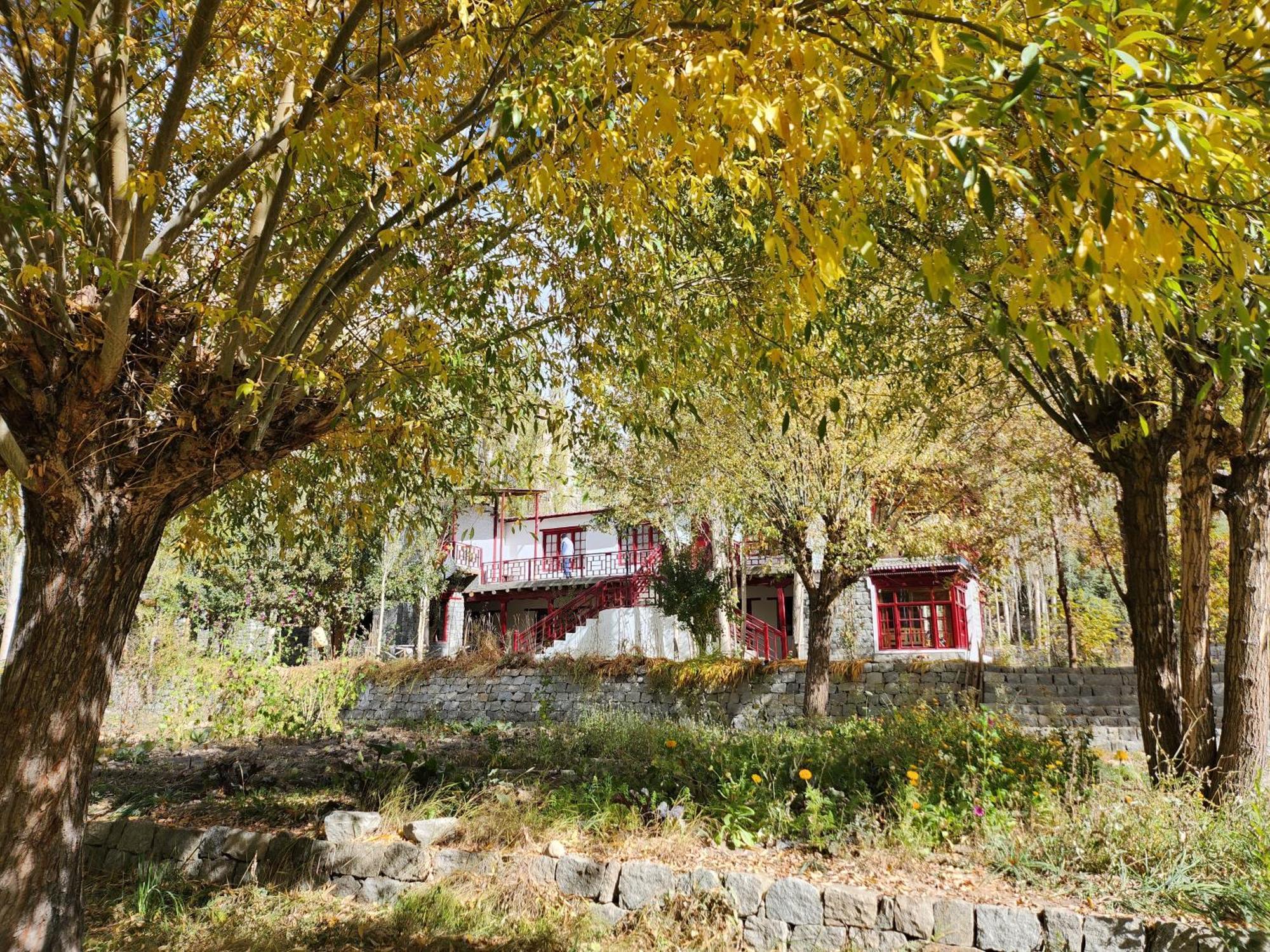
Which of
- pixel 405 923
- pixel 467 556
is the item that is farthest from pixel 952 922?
pixel 467 556

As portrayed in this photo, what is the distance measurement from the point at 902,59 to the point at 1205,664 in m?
5.01

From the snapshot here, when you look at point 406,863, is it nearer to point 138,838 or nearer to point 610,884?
point 610,884

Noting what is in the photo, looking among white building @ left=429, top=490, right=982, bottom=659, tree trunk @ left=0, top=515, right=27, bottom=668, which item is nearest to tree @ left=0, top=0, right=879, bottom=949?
white building @ left=429, top=490, right=982, bottom=659

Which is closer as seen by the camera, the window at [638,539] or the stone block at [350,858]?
the stone block at [350,858]

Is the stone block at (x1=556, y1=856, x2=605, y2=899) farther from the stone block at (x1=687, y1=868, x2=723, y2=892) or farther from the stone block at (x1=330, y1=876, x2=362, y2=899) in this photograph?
the stone block at (x1=330, y1=876, x2=362, y2=899)

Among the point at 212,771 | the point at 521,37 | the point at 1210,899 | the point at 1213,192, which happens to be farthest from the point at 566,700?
the point at 1213,192

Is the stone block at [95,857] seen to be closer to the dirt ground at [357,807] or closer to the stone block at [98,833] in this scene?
the stone block at [98,833]

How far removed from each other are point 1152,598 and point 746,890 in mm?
3544

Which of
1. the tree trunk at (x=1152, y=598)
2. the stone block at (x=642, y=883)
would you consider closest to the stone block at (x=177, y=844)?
the stone block at (x=642, y=883)

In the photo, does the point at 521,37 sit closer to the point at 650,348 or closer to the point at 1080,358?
the point at 650,348

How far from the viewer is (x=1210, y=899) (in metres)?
4.01

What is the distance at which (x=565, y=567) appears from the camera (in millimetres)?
26891

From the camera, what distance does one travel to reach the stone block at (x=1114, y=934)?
12.7ft

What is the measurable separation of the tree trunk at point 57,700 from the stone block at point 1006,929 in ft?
15.1
